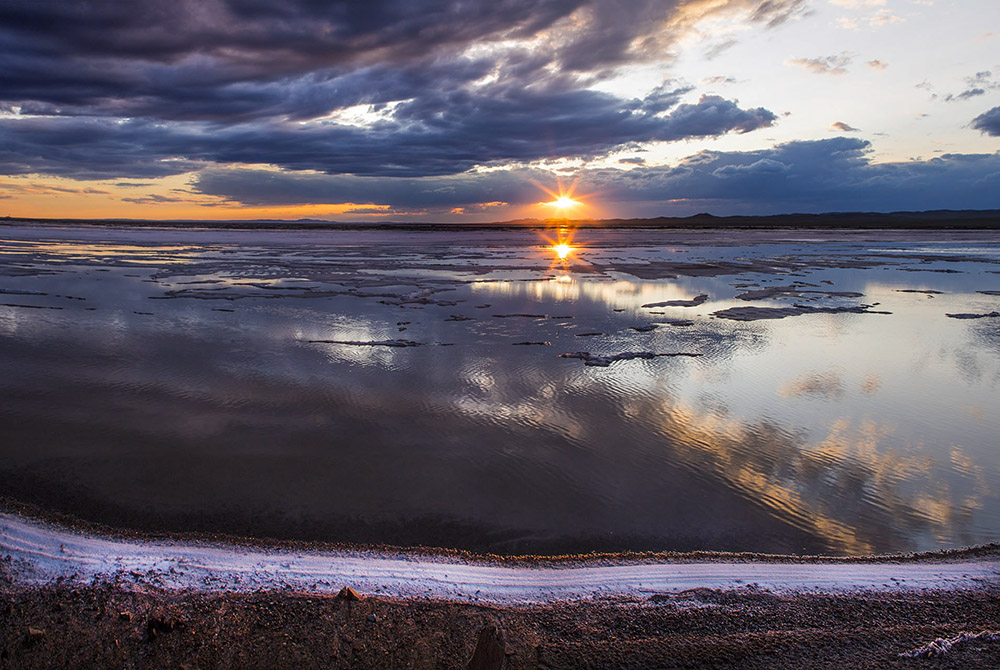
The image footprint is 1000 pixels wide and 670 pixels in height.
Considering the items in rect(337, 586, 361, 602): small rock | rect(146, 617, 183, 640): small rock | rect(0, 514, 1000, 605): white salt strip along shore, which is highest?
rect(146, 617, 183, 640): small rock

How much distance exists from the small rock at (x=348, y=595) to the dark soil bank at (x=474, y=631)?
39 millimetres

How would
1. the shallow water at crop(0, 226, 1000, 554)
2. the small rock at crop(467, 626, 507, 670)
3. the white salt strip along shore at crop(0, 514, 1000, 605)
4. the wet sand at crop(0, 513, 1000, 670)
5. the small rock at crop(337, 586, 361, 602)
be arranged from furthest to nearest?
the shallow water at crop(0, 226, 1000, 554) → the white salt strip along shore at crop(0, 514, 1000, 605) → the small rock at crop(337, 586, 361, 602) → the wet sand at crop(0, 513, 1000, 670) → the small rock at crop(467, 626, 507, 670)

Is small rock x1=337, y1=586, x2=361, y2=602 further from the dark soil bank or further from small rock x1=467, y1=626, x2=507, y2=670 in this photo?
small rock x1=467, y1=626, x2=507, y2=670

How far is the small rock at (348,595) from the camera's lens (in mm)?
3136

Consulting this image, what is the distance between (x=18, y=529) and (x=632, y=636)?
4.31 m

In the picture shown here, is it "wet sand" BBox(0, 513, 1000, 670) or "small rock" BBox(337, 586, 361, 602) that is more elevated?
"small rock" BBox(337, 586, 361, 602)

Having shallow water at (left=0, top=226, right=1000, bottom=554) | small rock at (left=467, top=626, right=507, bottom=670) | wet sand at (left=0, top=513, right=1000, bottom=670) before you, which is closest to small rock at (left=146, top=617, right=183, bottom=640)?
wet sand at (left=0, top=513, right=1000, bottom=670)

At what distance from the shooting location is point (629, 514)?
14.7ft

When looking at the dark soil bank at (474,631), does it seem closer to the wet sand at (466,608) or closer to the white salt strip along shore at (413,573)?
the wet sand at (466,608)

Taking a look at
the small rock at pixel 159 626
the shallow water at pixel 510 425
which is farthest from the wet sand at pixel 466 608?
the shallow water at pixel 510 425

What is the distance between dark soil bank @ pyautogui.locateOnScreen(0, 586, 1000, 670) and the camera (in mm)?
2680

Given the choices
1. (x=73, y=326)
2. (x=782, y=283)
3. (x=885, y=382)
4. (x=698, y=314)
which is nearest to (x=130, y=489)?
(x=73, y=326)

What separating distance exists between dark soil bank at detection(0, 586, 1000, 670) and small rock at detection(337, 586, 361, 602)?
1.5 inches

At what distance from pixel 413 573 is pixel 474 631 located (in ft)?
2.52
